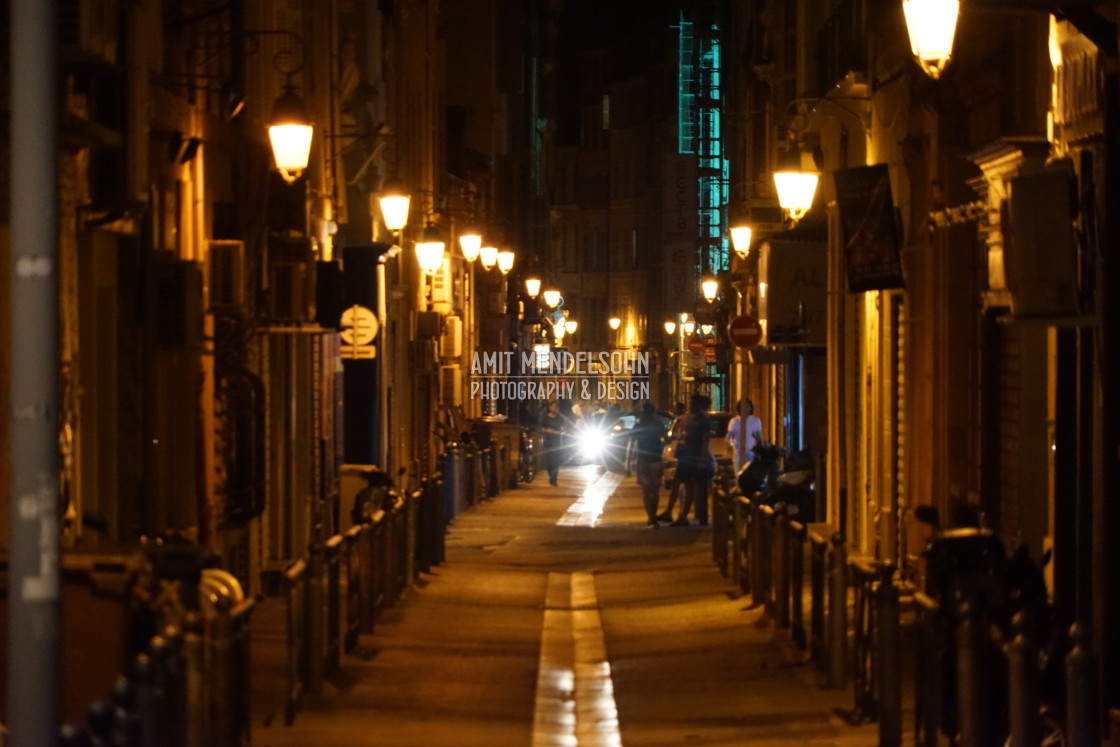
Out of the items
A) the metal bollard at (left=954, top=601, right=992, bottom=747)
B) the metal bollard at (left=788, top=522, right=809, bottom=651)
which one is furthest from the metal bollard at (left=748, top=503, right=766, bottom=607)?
the metal bollard at (left=954, top=601, right=992, bottom=747)

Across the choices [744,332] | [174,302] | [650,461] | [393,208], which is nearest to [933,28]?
[174,302]

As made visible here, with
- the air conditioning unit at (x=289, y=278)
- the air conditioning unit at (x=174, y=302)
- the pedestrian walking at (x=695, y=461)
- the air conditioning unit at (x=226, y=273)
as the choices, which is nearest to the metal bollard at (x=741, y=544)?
the air conditioning unit at (x=289, y=278)

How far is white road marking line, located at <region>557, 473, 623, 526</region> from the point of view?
27719 mm

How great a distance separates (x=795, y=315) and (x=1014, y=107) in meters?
11.5

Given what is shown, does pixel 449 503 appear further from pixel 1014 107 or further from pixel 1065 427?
pixel 1065 427

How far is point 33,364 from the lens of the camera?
20.7 ft

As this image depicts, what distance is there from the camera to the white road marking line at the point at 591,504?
90.9ft

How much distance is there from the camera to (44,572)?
6.34m

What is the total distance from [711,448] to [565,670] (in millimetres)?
19428

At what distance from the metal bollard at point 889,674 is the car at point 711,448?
14086 mm

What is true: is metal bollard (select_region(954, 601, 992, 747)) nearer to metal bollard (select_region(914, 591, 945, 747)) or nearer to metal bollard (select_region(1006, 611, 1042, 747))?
metal bollard (select_region(1006, 611, 1042, 747))

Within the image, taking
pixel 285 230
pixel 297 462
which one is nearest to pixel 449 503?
pixel 297 462

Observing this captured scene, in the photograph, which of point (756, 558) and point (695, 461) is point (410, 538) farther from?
point (695, 461)

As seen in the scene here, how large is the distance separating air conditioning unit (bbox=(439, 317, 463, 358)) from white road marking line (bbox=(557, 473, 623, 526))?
384 cm
